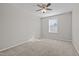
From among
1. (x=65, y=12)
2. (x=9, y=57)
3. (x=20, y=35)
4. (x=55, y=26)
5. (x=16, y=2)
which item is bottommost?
(x=9, y=57)

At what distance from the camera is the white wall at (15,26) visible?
172 cm

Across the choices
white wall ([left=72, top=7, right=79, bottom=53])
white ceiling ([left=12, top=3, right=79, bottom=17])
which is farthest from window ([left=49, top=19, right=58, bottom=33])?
white wall ([left=72, top=7, right=79, bottom=53])

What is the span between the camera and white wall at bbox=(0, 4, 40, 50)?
172 cm

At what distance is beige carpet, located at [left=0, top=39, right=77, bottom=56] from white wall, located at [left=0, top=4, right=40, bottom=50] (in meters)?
0.12

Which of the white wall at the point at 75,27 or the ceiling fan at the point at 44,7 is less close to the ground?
the ceiling fan at the point at 44,7

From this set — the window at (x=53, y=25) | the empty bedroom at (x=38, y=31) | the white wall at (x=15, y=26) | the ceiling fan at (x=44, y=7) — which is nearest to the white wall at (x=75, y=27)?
the empty bedroom at (x=38, y=31)

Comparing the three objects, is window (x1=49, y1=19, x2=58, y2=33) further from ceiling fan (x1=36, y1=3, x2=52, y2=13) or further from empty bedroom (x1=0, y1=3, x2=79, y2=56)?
ceiling fan (x1=36, y1=3, x2=52, y2=13)

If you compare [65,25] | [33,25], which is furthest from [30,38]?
[65,25]

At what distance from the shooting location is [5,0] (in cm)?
171

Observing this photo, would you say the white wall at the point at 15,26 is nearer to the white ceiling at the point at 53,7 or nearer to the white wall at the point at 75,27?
the white ceiling at the point at 53,7

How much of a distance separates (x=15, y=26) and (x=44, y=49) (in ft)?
2.24

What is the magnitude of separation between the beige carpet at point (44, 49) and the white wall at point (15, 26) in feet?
0.39

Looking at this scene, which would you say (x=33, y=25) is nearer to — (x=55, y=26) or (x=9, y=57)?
(x=55, y=26)

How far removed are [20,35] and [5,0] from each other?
684 mm
